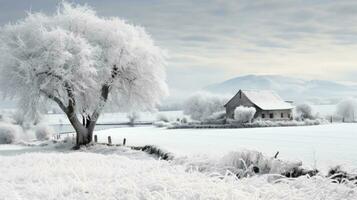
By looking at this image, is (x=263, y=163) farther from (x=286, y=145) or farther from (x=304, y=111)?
(x=304, y=111)

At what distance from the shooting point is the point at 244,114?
57.3 m

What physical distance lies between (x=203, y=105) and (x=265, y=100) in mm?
18042

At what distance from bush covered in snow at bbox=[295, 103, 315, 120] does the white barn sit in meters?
4.76

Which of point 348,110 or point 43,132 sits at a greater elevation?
point 348,110

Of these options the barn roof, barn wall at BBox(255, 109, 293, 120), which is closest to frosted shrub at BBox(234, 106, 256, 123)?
the barn roof

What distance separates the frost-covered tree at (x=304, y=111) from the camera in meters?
68.6

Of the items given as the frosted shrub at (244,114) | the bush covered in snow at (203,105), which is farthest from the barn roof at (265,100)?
the bush covered in snow at (203,105)

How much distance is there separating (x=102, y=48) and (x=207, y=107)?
162 feet

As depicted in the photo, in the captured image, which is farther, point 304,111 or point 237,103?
point 304,111

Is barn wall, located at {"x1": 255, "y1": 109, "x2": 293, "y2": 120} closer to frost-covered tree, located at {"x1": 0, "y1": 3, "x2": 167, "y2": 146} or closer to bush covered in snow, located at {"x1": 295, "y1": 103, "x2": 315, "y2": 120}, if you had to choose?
bush covered in snow, located at {"x1": 295, "y1": 103, "x2": 315, "y2": 120}

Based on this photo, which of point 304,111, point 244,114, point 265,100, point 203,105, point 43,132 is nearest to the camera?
point 43,132

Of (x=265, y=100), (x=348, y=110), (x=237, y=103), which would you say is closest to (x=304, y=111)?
(x=348, y=110)

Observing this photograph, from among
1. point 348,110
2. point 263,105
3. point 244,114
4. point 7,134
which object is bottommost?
point 7,134

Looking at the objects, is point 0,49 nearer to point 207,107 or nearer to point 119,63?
point 119,63
